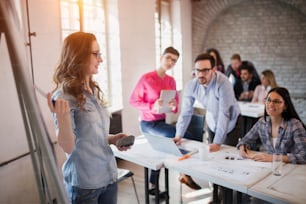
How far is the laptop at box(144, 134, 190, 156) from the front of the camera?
6.97 feet

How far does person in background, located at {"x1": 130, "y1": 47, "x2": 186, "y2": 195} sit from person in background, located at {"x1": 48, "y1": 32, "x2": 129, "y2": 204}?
155cm

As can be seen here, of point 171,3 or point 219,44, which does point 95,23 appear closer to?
point 171,3

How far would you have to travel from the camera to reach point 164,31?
5465 mm

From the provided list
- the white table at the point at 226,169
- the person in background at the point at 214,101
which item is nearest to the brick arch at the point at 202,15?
the person in background at the point at 214,101

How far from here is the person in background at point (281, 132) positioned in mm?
1998

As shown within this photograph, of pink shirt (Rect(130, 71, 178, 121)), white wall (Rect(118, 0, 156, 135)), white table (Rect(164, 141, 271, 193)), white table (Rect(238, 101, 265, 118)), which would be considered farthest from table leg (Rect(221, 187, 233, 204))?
white wall (Rect(118, 0, 156, 135))

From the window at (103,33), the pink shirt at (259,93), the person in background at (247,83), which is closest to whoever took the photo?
the window at (103,33)

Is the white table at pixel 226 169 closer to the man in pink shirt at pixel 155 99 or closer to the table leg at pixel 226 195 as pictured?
the table leg at pixel 226 195

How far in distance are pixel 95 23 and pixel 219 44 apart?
Result: 3223 mm

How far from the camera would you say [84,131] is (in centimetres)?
140

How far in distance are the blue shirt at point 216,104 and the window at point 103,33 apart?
1.48 meters

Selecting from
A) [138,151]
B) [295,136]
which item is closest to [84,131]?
[138,151]

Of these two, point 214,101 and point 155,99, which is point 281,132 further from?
point 155,99

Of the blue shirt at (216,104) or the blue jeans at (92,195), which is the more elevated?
the blue shirt at (216,104)
